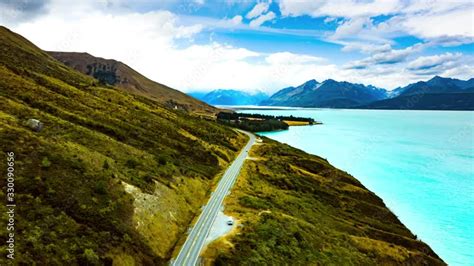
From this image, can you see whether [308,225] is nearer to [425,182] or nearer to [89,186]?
[89,186]

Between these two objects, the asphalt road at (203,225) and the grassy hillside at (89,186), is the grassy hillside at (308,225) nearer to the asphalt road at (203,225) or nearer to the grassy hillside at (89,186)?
the asphalt road at (203,225)

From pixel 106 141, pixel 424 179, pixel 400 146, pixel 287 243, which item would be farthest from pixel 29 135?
pixel 400 146

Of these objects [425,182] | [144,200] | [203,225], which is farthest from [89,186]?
[425,182]

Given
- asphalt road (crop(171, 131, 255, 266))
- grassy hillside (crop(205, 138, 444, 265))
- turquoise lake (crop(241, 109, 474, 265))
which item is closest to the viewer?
asphalt road (crop(171, 131, 255, 266))

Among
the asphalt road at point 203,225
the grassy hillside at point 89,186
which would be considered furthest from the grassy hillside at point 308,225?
the grassy hillside at point 89,186

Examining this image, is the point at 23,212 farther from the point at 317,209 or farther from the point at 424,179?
the point at 424,179

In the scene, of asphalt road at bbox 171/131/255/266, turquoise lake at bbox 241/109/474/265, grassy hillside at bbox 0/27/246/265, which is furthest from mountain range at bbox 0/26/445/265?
turquoise lake at bbox 241/109/474/265

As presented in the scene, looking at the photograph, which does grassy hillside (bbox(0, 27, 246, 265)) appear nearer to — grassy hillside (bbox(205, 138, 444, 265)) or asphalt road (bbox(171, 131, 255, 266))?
asphalt road (bbox(171, 131, 255, 266))
